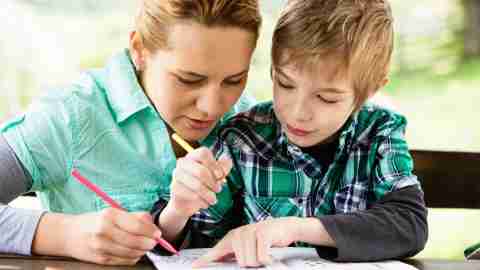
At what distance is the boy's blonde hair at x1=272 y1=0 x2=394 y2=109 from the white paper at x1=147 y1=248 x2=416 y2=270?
278 millimetres

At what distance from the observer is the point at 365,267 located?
4.75 feet

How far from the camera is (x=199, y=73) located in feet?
4.92

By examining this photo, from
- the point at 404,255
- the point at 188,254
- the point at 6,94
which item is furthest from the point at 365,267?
the point at 6,94

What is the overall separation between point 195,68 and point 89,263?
13.7 inches

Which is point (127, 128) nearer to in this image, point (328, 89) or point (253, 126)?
point (253, 126)

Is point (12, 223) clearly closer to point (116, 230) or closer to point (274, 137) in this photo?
point (116, 230)

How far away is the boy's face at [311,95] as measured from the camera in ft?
Answer: 4.91

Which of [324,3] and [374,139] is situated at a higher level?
[324,3]

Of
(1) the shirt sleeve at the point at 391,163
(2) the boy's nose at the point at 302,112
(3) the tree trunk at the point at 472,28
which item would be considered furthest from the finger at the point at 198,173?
(3) the tree trunk at the point at 472,28

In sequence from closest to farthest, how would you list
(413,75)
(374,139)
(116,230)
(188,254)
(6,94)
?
1. (116,230)
2. (188,254)
3. (374,139)
4. (6,94)
5. (413,75)

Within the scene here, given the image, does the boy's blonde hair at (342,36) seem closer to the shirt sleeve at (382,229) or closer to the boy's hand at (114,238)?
the shirt sleeve at (382,229)

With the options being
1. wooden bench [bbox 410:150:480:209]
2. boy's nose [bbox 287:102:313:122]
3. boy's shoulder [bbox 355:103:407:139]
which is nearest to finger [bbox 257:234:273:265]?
boy's nose [bbox 287:102:313:122]

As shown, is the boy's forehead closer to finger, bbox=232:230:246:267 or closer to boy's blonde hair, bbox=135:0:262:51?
boy's blonde hair, bbox=135:0:262:51

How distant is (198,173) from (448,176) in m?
0.73
